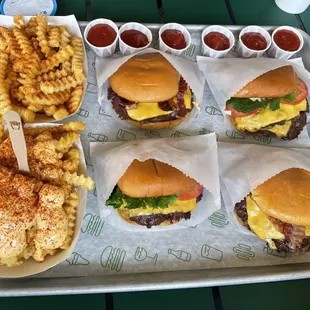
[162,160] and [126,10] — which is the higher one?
[126,10]

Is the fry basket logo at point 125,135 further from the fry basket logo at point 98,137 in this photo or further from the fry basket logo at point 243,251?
the fry basket logo at point 243,251

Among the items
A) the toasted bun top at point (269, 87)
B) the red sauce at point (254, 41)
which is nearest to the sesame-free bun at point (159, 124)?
the toasted bun top at point (269, 87)

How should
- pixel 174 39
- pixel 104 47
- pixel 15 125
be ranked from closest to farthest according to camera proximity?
pixel 15 125
pixel 104 47
pixel 174 39

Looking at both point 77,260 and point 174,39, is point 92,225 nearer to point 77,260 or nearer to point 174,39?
point 77,260

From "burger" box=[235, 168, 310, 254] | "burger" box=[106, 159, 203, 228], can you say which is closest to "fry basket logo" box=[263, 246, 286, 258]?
"burger" box=[235, 168, 310, 254]

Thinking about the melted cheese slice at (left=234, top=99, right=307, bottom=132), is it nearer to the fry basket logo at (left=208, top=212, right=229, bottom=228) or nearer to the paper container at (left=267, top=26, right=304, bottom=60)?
the paper container at (left=267, top=26, right=304, bottom=60)

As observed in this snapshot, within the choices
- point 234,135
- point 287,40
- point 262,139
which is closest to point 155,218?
point 234,135

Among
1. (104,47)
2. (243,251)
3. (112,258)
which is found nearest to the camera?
(112,258)
